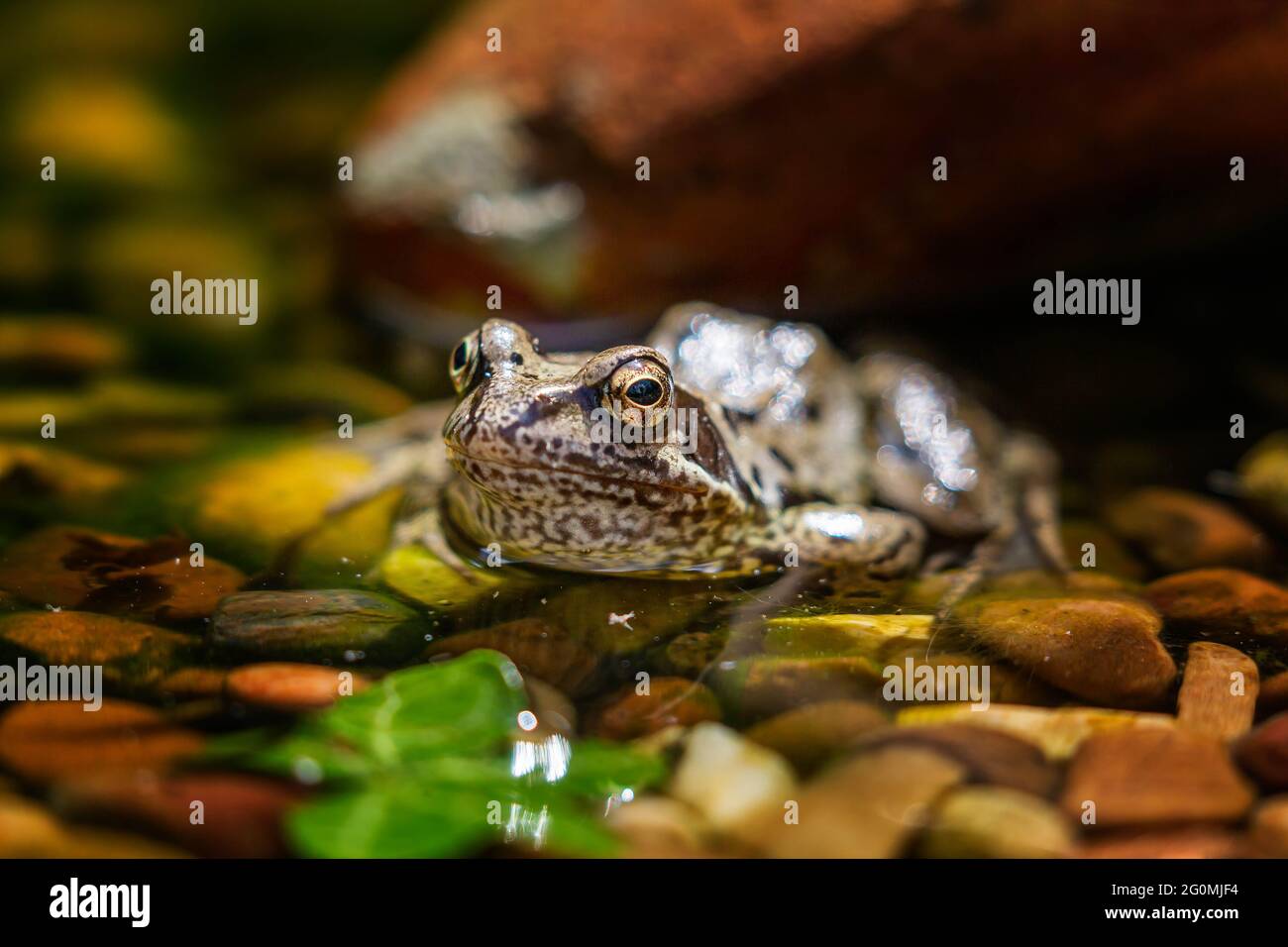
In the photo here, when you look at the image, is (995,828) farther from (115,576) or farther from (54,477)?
(54,477)

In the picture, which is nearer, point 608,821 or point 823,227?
point 608,821

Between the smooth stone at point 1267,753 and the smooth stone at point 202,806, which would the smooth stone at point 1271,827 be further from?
the smooth stone at point 202,806

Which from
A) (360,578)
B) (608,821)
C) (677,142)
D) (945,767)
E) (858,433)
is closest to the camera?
(608,821)

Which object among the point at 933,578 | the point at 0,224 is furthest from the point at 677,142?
the point at 0,224
